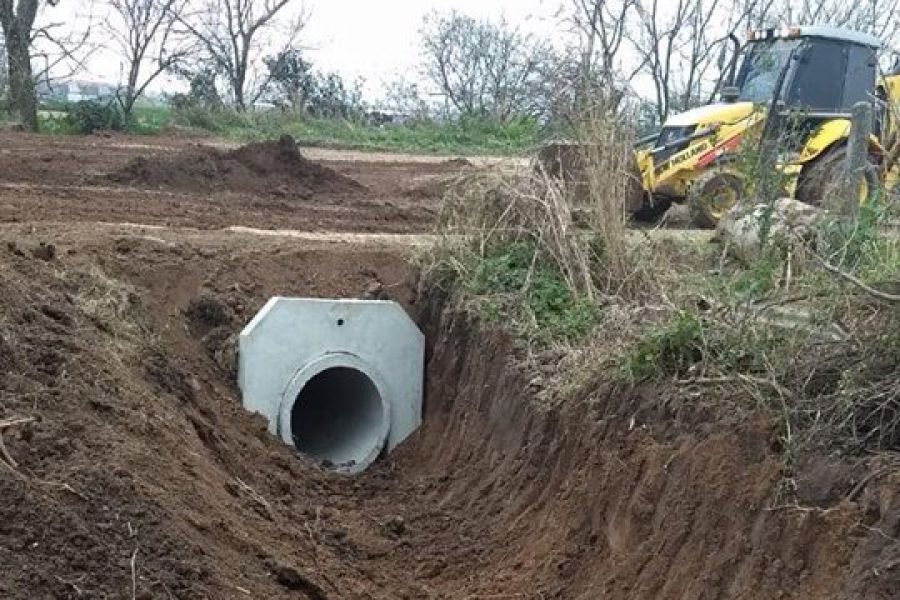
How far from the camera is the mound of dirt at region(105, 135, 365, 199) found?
14.8m

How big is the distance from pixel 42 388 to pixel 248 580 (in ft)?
4.29

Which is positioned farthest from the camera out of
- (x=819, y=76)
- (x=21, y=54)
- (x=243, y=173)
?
(x=21, y=54)

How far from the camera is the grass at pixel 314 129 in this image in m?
27.0

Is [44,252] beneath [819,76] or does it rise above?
beneath

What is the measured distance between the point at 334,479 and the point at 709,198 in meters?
4.96

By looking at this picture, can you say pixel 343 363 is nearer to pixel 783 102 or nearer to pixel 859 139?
pixel 859 139

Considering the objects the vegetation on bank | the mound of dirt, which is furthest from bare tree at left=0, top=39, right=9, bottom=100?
the vegetation on bank

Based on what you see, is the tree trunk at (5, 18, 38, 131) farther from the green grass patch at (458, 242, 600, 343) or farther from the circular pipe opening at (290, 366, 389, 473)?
the green grass patch at (458, 242, 600, 343)

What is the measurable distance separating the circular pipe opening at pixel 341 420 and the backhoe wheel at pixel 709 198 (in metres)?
3.69

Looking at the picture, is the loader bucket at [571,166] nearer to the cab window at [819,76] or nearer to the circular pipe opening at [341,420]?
the circular pipe opening at [341,420]

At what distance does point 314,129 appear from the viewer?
98.7 feet

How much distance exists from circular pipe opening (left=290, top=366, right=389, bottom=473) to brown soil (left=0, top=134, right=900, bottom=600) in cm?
40

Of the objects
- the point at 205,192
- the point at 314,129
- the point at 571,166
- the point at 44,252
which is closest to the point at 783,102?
the point at 571,166

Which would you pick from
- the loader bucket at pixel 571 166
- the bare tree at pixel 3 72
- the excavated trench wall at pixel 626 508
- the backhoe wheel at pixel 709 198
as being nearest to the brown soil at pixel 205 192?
the backhoe wheel at pixel 709 198
